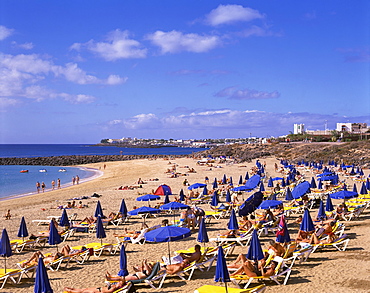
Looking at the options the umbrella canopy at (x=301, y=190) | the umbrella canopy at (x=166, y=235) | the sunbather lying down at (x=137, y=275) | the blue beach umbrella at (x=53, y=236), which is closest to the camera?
the sunbather lying down at (x=137, y=275)

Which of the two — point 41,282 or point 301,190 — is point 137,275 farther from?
point 301,190

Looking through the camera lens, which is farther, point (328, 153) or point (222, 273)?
point (328, 153)

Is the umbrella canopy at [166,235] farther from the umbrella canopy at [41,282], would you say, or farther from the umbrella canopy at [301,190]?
the umbrella canopy at [301,190]

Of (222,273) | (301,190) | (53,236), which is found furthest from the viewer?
(301,190)

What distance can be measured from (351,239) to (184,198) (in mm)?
10317

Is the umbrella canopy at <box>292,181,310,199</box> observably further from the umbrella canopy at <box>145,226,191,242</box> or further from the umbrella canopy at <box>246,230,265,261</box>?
the umbrella canopy at <box>246,230,265,261</box>

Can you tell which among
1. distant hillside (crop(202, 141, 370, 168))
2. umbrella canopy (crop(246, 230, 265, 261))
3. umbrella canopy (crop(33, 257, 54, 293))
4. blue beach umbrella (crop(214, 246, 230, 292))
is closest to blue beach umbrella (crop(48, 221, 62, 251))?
umbrella canopy (crop(33, 257, 54, 293))

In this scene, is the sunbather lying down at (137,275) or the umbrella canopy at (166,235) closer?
the sunbather lying down at (137,275)

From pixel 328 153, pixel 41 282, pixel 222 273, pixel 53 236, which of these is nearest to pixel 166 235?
pixel 222 273

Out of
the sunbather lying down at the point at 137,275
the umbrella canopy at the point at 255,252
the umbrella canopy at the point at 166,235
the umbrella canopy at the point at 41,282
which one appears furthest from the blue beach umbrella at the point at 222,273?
the umbrella canopy at the point at 41,282

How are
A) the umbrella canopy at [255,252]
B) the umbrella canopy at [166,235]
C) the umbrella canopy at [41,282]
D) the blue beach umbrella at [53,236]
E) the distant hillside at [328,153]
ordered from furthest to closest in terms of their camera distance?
1. the distant hillside at [328,153]
2. the blue beach umbrella at [53,236]
3. the umbrella canopy at [166,235]
4. the umbrella canopy at [255,252]
5. the umbrella canopy at [41,282]

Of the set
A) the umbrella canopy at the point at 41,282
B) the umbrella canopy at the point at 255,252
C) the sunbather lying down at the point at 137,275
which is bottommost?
the sunbather lying down at the point at 137,275

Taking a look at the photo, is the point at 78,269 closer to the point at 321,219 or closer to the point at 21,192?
the point at 321,219

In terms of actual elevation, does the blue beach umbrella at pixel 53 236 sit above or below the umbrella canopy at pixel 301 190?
below
